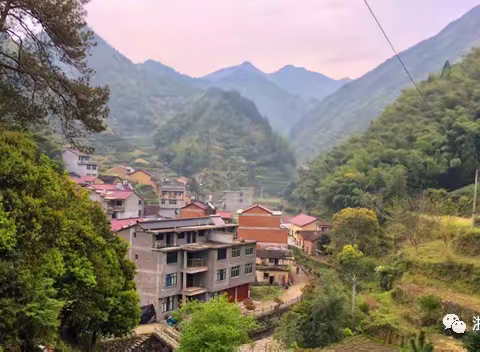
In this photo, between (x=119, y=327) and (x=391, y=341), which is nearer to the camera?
(x=119, y=327)

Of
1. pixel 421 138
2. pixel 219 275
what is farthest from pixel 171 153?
pixel 219 275

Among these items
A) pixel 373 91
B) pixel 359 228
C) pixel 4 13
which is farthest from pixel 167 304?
pixel 373 91

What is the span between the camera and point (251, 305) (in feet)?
71.4

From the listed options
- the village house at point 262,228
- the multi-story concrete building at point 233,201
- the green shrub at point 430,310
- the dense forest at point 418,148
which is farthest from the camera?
the multi-story concrete building at point 233,201

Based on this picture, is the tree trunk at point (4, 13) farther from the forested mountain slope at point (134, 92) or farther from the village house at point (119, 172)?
the forested mountain slope at point (134, 92)

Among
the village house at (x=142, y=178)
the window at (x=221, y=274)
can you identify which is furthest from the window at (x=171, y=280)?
the village house at (x=142, y=178)

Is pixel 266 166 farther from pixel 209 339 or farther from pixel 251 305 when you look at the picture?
pixel 209 339

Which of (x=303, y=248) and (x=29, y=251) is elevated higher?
(x=29, y=251)

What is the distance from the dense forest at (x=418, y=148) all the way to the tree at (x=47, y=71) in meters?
23.3

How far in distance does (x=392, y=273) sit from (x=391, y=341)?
531 centimetres

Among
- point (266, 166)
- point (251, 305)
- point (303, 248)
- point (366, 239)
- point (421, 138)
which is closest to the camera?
point (251, 305)

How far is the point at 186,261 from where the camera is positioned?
21141 mm

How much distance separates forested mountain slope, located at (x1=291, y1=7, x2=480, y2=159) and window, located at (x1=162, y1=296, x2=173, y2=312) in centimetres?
6429

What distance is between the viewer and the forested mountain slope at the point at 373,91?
8719 cm
